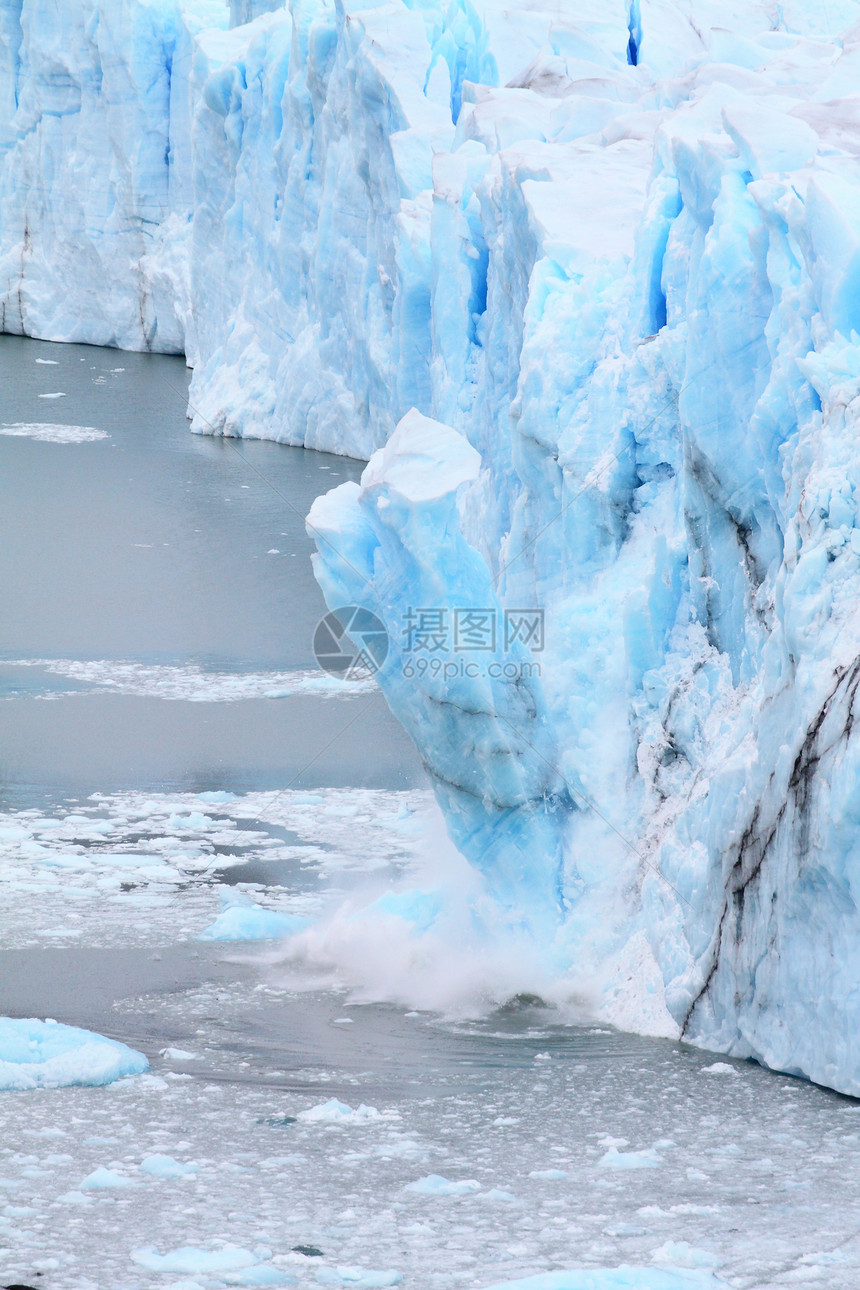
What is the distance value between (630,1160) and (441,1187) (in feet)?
1.42

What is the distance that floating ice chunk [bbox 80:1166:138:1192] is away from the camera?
302 cm

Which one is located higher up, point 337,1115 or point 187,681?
point 337,1115

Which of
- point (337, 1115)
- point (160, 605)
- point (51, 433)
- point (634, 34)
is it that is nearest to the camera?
point (337, 1115)

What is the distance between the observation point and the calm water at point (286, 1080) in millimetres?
2750

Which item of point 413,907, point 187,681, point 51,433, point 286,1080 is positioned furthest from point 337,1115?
point 51,433

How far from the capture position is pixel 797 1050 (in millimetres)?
3654

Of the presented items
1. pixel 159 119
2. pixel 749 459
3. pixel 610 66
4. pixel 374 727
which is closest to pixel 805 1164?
pixel 749 459

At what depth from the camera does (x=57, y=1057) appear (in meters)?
3.87

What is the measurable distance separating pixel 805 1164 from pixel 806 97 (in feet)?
15.9

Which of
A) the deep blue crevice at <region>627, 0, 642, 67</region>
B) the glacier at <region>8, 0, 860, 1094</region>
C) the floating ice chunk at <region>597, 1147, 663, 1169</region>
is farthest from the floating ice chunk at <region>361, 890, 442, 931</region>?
the deep blue crevice at <region>627, 0, 642, 67</region>

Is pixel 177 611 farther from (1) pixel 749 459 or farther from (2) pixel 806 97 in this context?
(1) pixel 749 459

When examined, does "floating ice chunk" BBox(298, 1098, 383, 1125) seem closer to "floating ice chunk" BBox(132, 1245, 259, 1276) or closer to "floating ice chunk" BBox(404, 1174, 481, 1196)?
"floating ice chunk" BBox(404, 1174, 481, 1196)

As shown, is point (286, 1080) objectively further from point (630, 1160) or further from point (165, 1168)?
point (630, 1160)

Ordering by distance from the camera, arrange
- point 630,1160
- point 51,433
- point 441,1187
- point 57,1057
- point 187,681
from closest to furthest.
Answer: point 441,1187
point 630,1160
point 57,1057
point 187,681
point 51,433
